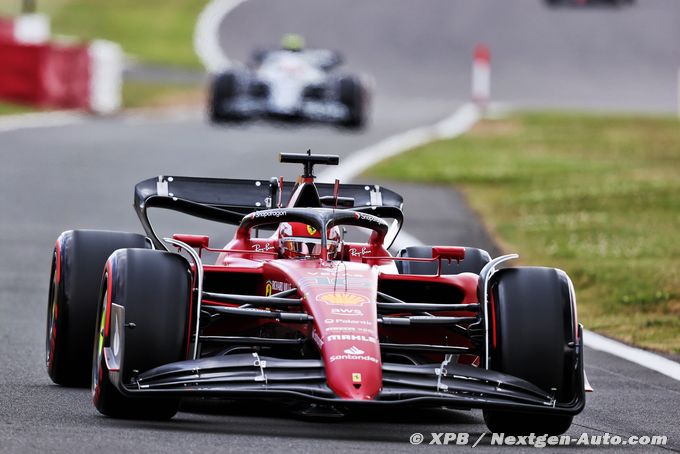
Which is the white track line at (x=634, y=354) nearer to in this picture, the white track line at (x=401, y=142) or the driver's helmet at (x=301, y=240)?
the driver's helmet at (x=301, y=240)

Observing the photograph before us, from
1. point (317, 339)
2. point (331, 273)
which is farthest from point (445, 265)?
point (317, 339)

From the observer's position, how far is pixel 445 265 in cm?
997

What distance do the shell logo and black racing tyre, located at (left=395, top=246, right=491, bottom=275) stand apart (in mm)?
1764

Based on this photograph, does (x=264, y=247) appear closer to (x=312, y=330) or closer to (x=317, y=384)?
(x=312, y=330)

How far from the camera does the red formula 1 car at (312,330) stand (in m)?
7.20

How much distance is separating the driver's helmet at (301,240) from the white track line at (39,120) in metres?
18.5

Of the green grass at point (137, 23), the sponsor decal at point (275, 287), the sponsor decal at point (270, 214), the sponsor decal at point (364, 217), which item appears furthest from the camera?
the green grass at point (137, 23)

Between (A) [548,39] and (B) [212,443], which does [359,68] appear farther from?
(B) [212,443]

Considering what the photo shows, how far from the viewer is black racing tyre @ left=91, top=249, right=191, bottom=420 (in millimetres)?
7375

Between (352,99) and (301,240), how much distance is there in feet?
67.9

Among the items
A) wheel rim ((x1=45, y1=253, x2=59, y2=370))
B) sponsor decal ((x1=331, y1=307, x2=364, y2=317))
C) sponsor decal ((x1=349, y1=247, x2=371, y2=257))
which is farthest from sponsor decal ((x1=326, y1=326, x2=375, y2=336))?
wheel rim ((x1=45, y1=253, x2=59, y2=370))

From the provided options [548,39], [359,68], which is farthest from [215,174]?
[548,39]

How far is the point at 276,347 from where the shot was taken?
25.8 ft

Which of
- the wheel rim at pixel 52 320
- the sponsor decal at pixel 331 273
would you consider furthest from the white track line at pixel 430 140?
the wheel rim at pixel 52 320
